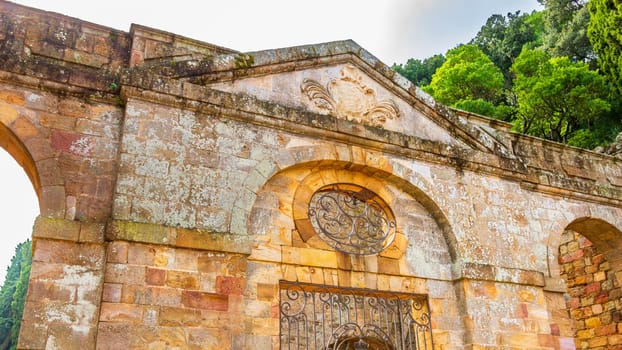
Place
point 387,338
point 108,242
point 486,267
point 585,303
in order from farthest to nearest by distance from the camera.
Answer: point 585,303 < point 486,267 < point 387,338 < point 108,242

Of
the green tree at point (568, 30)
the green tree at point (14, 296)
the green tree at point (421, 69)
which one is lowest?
the green tree at point (14, 296)

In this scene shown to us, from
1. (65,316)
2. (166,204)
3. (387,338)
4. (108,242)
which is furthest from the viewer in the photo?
(387,338)

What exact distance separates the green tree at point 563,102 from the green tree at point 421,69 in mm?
8815

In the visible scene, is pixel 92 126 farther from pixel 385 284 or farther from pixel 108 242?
pixel 385 284

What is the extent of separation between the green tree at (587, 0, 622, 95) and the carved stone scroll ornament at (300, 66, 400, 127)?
47.9 ft

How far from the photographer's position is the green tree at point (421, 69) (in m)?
30.9

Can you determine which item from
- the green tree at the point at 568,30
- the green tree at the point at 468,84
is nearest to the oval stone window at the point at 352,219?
the green tree at the point at 468,84

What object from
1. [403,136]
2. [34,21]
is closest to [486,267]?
[403,136]

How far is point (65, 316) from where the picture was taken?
17.8 feet

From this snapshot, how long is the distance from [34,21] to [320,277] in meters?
4.69

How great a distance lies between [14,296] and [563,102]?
25.7 metres

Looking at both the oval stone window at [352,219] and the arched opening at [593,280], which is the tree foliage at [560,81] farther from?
the oval stone window at [352,219]

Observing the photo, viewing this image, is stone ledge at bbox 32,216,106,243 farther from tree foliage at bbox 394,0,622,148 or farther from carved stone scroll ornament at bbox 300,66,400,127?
tree foliage at bbox 394,0,622,148

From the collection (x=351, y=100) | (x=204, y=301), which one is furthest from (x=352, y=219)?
(x=204, y=301)
